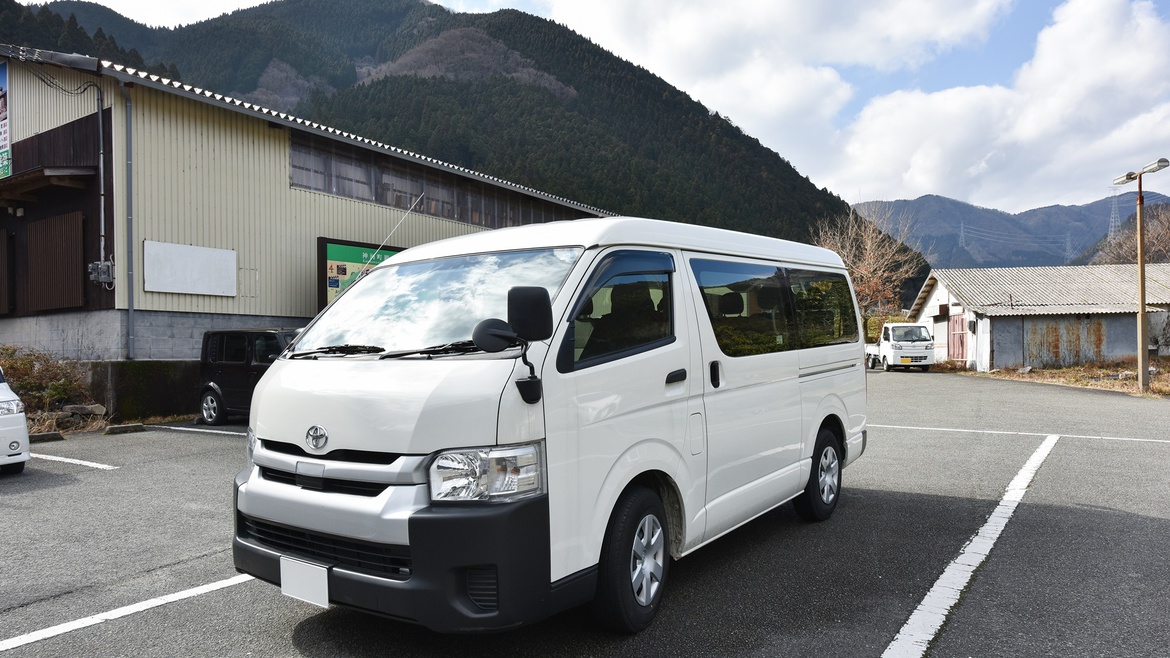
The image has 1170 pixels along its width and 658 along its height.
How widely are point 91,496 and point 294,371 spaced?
4893 millimetres

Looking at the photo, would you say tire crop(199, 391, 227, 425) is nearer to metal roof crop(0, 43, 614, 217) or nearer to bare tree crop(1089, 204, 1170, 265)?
metal roof crop(0, 43, 614, 217)

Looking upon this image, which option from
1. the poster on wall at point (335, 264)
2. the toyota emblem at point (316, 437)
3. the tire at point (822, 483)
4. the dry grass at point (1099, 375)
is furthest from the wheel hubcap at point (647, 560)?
the dry grass at point (1099, 375)

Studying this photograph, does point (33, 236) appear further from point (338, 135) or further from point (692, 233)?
point (692, 233)

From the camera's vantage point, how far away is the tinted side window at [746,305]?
170 inches

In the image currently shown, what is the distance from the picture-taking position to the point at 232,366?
12.2 meters

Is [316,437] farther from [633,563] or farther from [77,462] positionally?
[77,462]

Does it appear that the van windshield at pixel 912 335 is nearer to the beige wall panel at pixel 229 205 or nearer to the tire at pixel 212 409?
the beige wall panel at pixel 229 205

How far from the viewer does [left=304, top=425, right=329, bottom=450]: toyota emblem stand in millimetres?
3154

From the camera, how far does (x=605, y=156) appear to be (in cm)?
5969

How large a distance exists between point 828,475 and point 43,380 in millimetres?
12988

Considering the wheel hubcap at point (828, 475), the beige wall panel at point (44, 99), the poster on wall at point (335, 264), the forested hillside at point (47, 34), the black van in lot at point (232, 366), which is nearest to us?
the wheel hubcap at point (828, 475)

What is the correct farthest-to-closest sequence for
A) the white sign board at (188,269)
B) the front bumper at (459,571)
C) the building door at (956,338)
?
the building door at (956,338) < the white sign board at (188,269) < the front bumper at (459,571)

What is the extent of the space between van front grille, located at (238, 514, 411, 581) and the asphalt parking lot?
55 cm

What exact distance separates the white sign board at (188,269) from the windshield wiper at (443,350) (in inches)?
505
